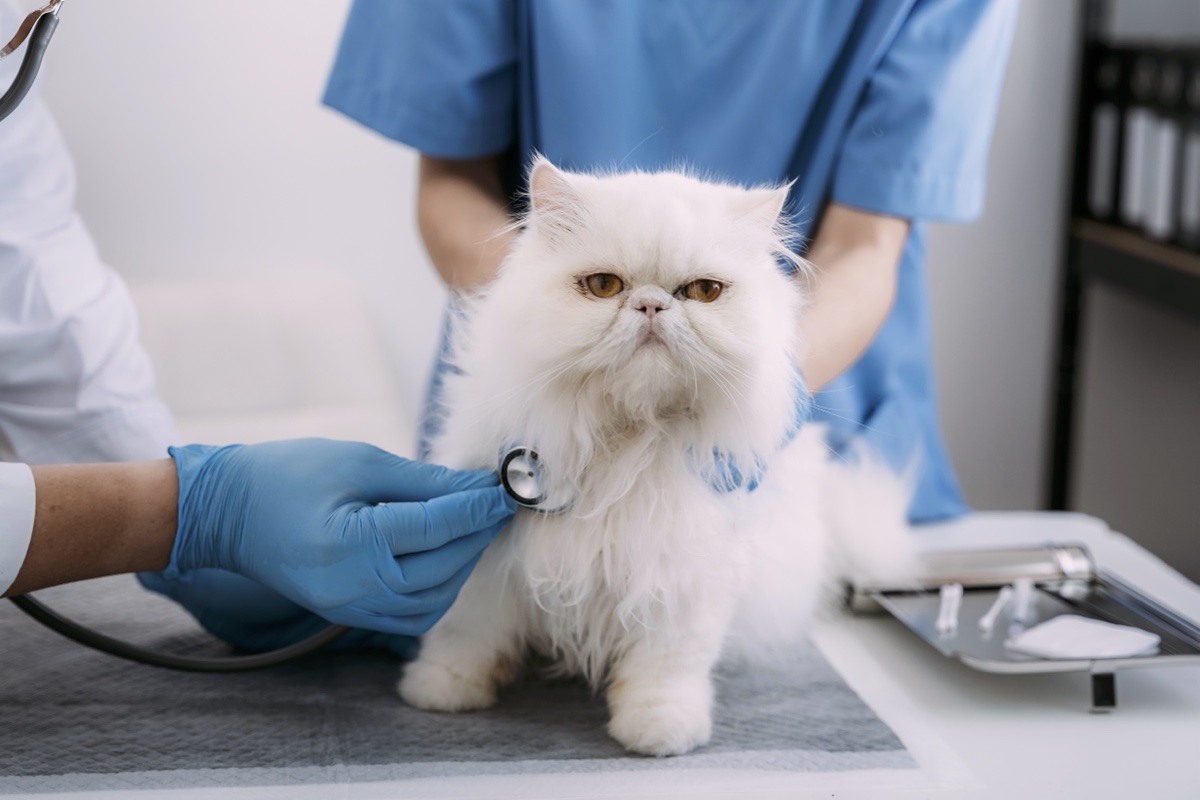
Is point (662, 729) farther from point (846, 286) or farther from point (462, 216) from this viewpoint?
point (462, 216)

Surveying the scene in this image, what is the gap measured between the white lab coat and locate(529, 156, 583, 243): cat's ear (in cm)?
53

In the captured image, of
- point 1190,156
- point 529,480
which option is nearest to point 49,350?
point 529,480

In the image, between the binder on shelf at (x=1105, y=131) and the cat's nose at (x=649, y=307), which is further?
the binder on shelf at (x=1105, y=131)

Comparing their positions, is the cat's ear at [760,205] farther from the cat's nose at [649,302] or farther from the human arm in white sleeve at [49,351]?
the human arm in white sleeve at [49,351]

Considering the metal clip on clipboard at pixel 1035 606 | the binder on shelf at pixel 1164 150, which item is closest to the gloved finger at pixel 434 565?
the metal clip on clipboard at pixel 1035 606

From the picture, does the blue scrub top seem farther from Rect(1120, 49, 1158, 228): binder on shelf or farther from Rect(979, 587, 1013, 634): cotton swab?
Rect(1120, 49, 1158, 228): binder on shelf

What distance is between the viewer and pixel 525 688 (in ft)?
3.26

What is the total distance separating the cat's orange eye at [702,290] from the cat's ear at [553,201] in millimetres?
98

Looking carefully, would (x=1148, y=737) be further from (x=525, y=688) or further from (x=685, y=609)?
(x=525, y=688)

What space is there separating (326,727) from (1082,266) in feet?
7.33

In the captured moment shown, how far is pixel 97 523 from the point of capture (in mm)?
840

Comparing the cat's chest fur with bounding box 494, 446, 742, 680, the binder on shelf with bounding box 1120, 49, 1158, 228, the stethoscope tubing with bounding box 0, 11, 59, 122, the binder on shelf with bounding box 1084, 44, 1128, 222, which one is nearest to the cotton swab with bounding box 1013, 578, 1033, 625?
the cat's chest fur with bounding box 494, 446, 742, 680

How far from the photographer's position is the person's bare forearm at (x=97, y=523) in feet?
2.72

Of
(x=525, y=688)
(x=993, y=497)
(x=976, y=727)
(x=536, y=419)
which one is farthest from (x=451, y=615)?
(x=993, y=497)
